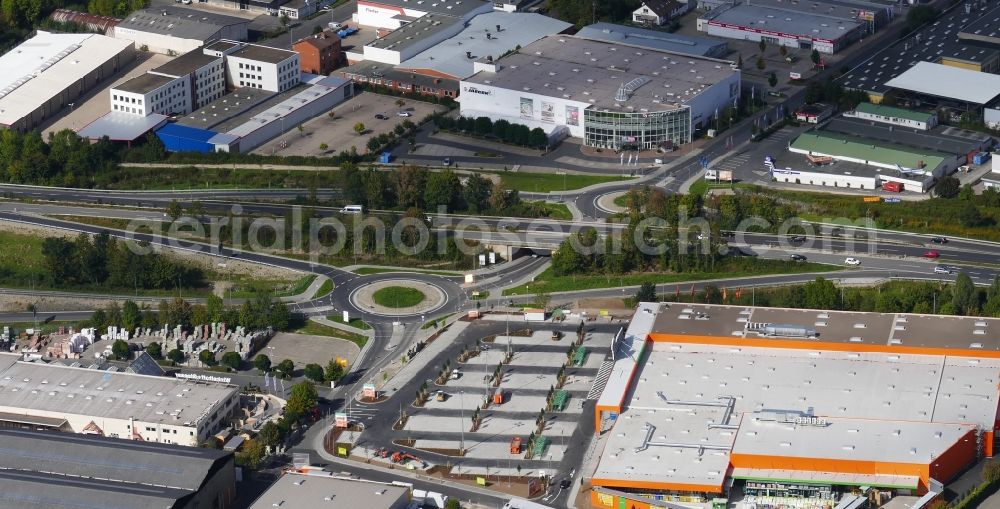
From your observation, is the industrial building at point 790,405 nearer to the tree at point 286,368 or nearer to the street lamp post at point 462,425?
the street lamp post at point 462,425

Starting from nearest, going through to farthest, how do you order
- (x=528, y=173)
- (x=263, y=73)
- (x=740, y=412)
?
1. (x=740, y=412)
2. (x=528, y=173)
3. (x=263, y=73)

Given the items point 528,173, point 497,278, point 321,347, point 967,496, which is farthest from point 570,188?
point 967,496

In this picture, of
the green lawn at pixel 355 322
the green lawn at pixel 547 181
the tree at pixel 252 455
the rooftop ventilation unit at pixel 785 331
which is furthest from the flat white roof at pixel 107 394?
the green lawn at pixel 547 181

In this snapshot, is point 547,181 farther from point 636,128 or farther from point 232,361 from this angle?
point 232,361

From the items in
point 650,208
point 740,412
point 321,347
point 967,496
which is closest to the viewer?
point 967,496

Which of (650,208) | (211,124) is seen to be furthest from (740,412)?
(211,124)

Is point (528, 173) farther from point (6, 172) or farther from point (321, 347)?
point (6, 172)

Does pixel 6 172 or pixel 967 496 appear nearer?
pixel 967 496
